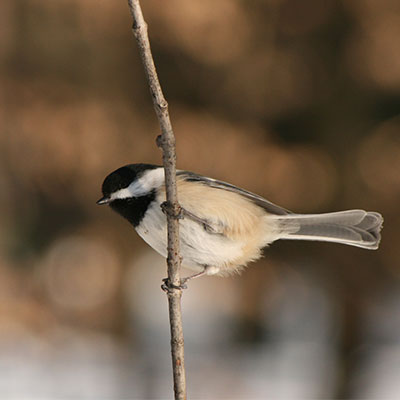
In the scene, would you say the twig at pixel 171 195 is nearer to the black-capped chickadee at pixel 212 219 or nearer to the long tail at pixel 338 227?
the black-capped chickadee at pixel 212 219

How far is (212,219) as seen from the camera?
1.59 metres

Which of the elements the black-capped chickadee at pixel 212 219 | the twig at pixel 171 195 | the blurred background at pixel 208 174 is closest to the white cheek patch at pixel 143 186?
the black-capped chickadee at pixel 212 219

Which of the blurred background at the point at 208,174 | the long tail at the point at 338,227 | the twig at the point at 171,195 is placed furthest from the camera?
the blurred background at the point at 208,174

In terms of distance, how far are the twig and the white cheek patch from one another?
328mm

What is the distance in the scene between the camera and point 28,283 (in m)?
4.48

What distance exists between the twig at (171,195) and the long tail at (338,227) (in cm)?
48

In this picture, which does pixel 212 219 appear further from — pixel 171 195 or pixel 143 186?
pixel 171 195

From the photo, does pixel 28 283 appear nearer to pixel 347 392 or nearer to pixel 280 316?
pixel 280 316


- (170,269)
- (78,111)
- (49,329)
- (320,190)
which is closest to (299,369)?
(320,190)

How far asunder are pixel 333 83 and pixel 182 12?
3.59 ft

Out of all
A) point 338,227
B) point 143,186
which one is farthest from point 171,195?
point 338,227

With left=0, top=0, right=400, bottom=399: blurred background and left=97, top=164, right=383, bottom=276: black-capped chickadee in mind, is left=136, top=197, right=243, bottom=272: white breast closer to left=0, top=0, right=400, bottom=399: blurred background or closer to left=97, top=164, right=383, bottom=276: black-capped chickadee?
left=97, top=164, right=383, bottom=276: black-capped chickadee

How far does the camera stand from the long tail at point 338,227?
1.52m

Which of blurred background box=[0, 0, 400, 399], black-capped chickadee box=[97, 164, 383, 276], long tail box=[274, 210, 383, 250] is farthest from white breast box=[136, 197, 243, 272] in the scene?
blurred background box=[0, 0, 400, 399]
